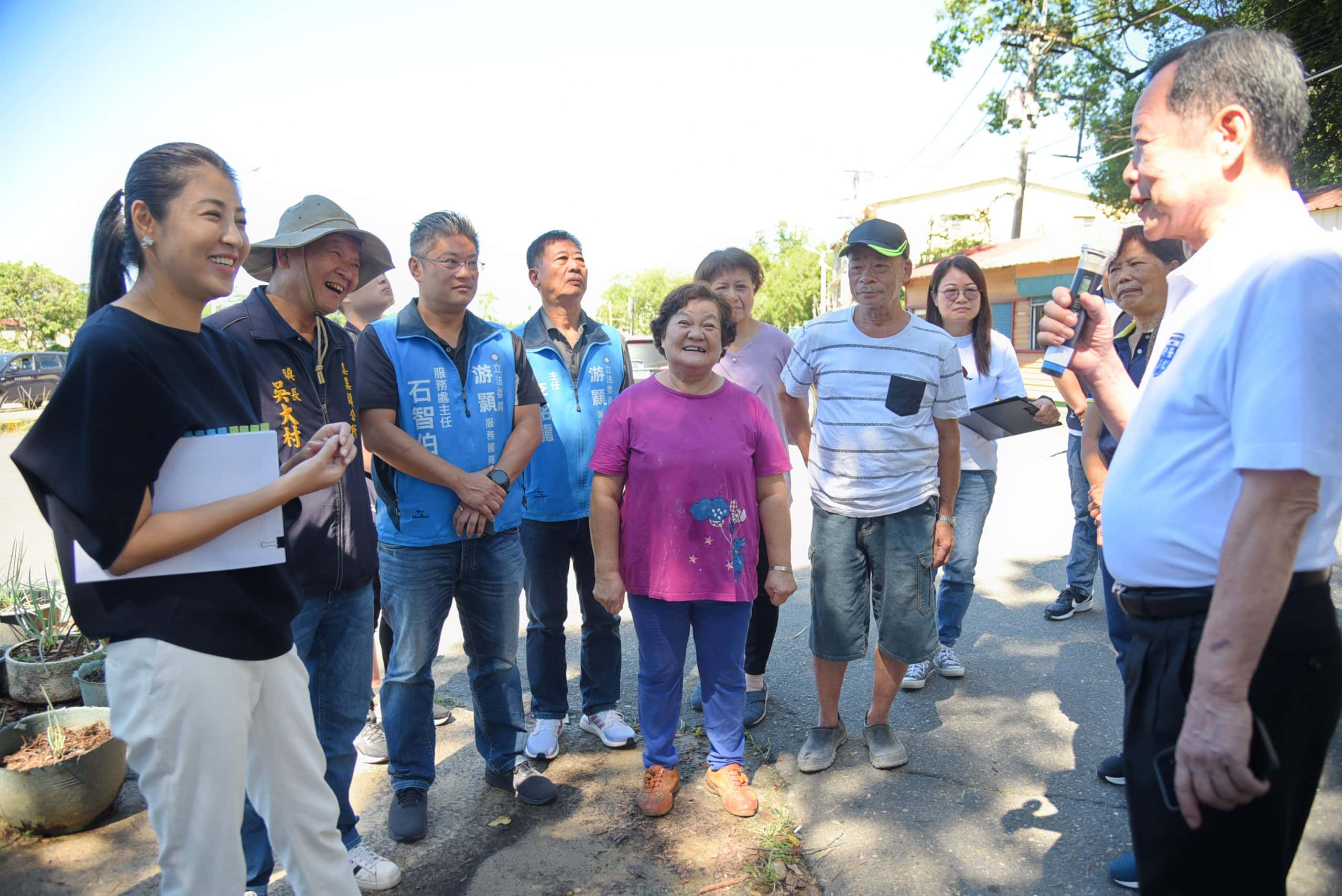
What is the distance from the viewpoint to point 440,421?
2990mm

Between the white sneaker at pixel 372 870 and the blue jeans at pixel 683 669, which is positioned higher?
the blue jeans at pixel 683 669

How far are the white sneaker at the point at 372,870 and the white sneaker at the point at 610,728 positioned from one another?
1080mm

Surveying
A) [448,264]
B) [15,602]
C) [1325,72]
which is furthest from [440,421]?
[1325,72]

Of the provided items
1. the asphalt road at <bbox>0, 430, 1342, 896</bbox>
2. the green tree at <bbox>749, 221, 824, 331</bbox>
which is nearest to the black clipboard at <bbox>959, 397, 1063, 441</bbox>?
the asphalt road at <bbox>0, 430, 1342, 896</bbox>

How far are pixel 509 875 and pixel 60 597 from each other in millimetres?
3058

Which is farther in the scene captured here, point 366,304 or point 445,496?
point 366,304

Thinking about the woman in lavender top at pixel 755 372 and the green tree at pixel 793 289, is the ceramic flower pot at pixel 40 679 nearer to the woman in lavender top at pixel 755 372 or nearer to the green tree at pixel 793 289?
the woman in lavender top at pixel 755 372

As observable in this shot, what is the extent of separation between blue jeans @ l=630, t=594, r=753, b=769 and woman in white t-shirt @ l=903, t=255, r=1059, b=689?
4.25 feet

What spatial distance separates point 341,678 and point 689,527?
4.13 feet

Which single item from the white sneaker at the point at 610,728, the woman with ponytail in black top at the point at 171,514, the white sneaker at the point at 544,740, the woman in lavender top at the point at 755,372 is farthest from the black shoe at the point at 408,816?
the woman in lavender top at the point at 755,372

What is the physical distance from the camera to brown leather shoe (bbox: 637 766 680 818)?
299 cm

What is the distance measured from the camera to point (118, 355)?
5.55ft

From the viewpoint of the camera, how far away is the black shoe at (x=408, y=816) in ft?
9.41

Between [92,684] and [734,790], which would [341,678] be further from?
[92,684]
